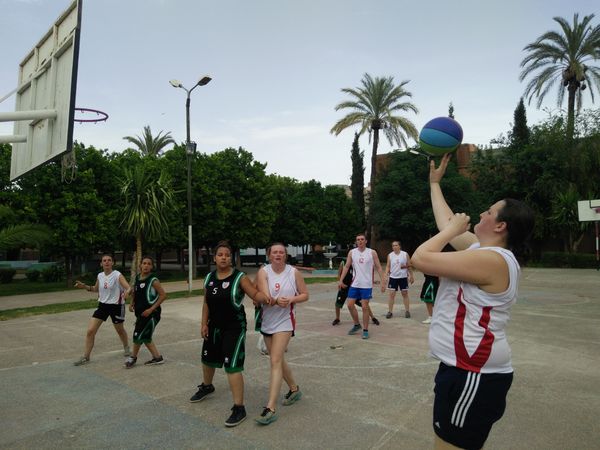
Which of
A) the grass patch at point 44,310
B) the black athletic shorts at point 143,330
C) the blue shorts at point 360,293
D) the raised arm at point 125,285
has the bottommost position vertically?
the grass patch at point 44,310

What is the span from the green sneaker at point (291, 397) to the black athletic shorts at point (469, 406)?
112 inches

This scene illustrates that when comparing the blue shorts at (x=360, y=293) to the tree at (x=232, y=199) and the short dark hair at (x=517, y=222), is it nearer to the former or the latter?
the short dark hair at (x=517, y=222)

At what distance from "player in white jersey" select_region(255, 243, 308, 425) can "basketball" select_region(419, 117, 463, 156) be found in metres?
2.05

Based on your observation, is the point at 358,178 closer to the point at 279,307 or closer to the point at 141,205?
the point at 141,205

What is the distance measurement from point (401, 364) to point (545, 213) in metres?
31.6

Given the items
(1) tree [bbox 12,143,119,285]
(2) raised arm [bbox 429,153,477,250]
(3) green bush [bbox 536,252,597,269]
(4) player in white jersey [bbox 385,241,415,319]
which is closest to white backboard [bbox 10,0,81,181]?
(2) raised arm [bbox 429,153,477,250]

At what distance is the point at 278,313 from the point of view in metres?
4.85

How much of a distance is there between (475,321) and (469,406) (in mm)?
447

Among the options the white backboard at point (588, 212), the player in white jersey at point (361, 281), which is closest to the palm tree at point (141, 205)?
the player in white jersey at point (361, 281)

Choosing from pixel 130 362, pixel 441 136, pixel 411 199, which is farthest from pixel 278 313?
pixel 411 199

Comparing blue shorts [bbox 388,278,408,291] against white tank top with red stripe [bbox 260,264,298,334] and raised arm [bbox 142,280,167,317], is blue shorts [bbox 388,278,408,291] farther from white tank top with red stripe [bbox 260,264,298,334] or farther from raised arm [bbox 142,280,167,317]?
white tank top with red stripe [bbox 260,264,298,334]

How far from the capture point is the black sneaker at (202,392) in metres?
5.07

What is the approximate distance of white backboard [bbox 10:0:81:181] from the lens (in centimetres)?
512

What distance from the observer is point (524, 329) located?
9.01 m
